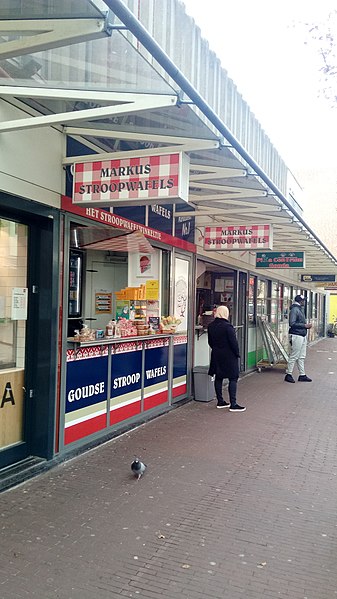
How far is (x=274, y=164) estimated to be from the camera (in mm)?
8297

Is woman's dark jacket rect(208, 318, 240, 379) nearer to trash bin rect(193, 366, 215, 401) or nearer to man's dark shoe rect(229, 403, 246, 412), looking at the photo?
man's dark shoe rect(229, 403, 246, 412)

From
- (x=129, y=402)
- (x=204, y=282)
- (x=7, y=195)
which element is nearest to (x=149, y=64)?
(x=7, y=195)

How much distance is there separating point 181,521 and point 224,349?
416 centimetres

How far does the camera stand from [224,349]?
789 centimetres

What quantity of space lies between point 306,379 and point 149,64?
9521mm

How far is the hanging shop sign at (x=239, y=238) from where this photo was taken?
26.2 ft

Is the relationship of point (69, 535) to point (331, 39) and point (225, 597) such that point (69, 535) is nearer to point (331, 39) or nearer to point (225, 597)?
point (225, 597)

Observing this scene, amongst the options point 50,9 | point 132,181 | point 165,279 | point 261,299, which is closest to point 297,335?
point 261,299

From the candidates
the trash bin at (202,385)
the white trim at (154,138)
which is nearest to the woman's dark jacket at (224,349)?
the trash bin at (202,385)

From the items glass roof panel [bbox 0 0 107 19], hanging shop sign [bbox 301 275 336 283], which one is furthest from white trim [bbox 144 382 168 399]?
hanging shop sign [bbox 301 275 336 283]

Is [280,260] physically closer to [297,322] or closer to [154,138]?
[297,322]

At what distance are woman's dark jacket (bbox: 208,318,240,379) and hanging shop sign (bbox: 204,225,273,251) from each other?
4.19 ft

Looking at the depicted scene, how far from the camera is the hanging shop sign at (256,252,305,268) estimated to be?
39.6 ft

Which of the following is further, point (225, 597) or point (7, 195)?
point (7, 195)
